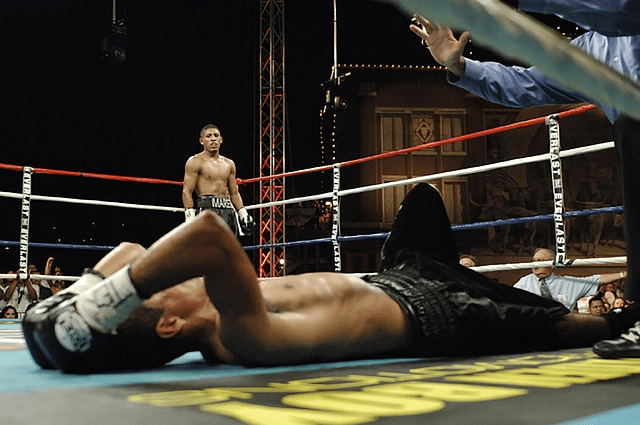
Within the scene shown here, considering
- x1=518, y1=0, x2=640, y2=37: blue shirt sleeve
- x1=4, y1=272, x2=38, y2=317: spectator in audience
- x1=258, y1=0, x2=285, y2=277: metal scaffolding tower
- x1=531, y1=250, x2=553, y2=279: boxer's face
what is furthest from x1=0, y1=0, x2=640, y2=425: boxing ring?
x1=258, y1=0, x2=285, y2=277: metal scaffolding tower

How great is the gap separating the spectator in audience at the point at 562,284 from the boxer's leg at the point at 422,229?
158 centimetres

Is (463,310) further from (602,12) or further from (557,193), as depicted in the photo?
(557,193)

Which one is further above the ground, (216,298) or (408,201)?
(408,201)

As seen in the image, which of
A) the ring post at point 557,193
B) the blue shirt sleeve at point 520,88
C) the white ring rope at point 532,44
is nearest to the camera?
the white ring rope at point 532,44

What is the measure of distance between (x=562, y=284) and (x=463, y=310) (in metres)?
2.12

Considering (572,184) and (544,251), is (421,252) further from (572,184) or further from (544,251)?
(572,184)

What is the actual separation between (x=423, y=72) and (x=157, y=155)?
6082 mm

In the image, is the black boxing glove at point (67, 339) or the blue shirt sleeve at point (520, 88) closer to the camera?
the black boxing glove at point (67, 339)

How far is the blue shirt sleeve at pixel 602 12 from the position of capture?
130cm

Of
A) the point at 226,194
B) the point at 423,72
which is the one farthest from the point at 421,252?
the point at 423,72

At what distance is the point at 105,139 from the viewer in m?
11.4

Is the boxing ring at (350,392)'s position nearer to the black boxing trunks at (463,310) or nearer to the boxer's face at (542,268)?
the black boxing trunks at (463,310)

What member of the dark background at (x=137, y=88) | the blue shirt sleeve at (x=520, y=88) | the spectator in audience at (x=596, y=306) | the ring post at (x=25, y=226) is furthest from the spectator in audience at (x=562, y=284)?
the dark background at (x=137, y=88)

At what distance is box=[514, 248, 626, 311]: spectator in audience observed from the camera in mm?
3268
